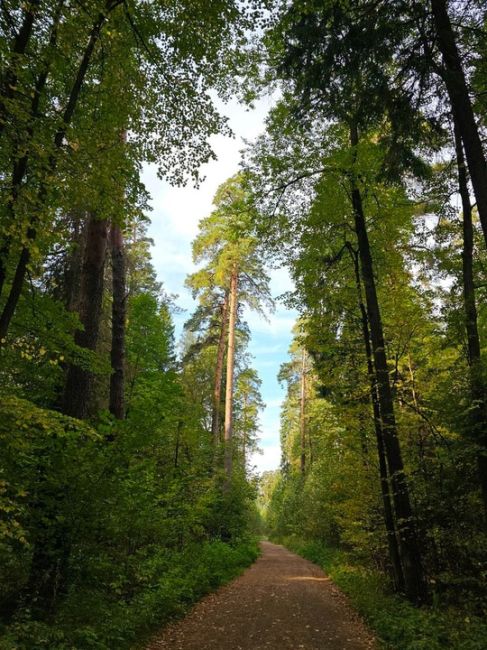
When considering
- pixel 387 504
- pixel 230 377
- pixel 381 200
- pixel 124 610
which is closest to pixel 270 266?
pixel 381 200

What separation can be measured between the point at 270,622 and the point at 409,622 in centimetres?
231

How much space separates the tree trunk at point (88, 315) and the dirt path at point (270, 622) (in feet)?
12.3

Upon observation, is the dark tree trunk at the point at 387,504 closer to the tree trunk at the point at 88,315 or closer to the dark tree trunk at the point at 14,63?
the tree trunk at the point at 88,315

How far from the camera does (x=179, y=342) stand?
35438mm

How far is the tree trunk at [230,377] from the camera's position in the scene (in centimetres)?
1692

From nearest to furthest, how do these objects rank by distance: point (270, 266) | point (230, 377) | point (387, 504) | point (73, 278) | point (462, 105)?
point (462, 105) → point (387, 504) → point (73, 278) → point (270, 266) → point (230, 377)

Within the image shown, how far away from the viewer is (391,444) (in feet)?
27.5

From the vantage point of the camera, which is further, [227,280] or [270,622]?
[227,280]

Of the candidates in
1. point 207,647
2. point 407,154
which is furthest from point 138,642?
point 407,154

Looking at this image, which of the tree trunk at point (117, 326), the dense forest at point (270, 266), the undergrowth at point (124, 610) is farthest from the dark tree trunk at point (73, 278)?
the undergrowth at point (124, 610)

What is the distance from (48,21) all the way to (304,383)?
1054 inches

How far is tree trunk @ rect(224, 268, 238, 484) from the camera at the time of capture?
666 inches

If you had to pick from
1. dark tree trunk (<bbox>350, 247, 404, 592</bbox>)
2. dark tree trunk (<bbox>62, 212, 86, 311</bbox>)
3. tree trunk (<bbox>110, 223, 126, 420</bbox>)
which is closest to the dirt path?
dark tree trunk (<bbox>350, 247, 404, 592</bbox>)

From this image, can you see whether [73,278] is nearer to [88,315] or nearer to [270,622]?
[88,315]
